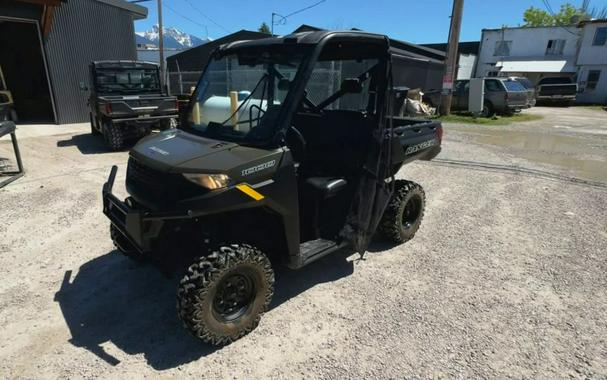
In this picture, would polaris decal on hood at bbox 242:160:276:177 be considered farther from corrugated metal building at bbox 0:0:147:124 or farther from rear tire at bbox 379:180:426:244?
corrugated metal building at bbox 0:0:147:124

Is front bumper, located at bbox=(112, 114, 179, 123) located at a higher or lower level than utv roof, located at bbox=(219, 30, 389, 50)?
lower

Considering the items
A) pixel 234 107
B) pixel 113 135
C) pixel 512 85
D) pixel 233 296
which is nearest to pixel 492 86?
pixel 512 85

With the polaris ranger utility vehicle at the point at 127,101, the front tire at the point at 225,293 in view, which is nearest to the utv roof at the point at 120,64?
the polaris ranger utility vehicle at the point at 127,101

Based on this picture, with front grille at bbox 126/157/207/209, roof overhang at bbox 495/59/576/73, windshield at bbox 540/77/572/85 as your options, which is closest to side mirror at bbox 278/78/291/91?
front grille at bbox 126/157/207/209

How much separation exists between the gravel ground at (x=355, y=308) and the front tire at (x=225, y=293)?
17 centimetres

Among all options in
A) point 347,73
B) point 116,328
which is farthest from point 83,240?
point 347,73

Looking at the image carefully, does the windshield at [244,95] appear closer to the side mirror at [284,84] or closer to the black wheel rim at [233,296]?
the side mirror at [284,84]

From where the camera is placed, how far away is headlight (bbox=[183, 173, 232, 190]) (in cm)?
257

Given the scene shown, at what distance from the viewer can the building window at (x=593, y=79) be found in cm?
2901

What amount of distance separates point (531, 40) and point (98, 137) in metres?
37.3

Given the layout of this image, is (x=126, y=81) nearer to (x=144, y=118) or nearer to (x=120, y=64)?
(x=120, y=64)

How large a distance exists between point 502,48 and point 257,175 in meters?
38.9

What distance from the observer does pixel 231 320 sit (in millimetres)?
2867

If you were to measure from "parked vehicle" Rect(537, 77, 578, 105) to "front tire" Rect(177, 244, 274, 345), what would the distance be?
28.5 meters
